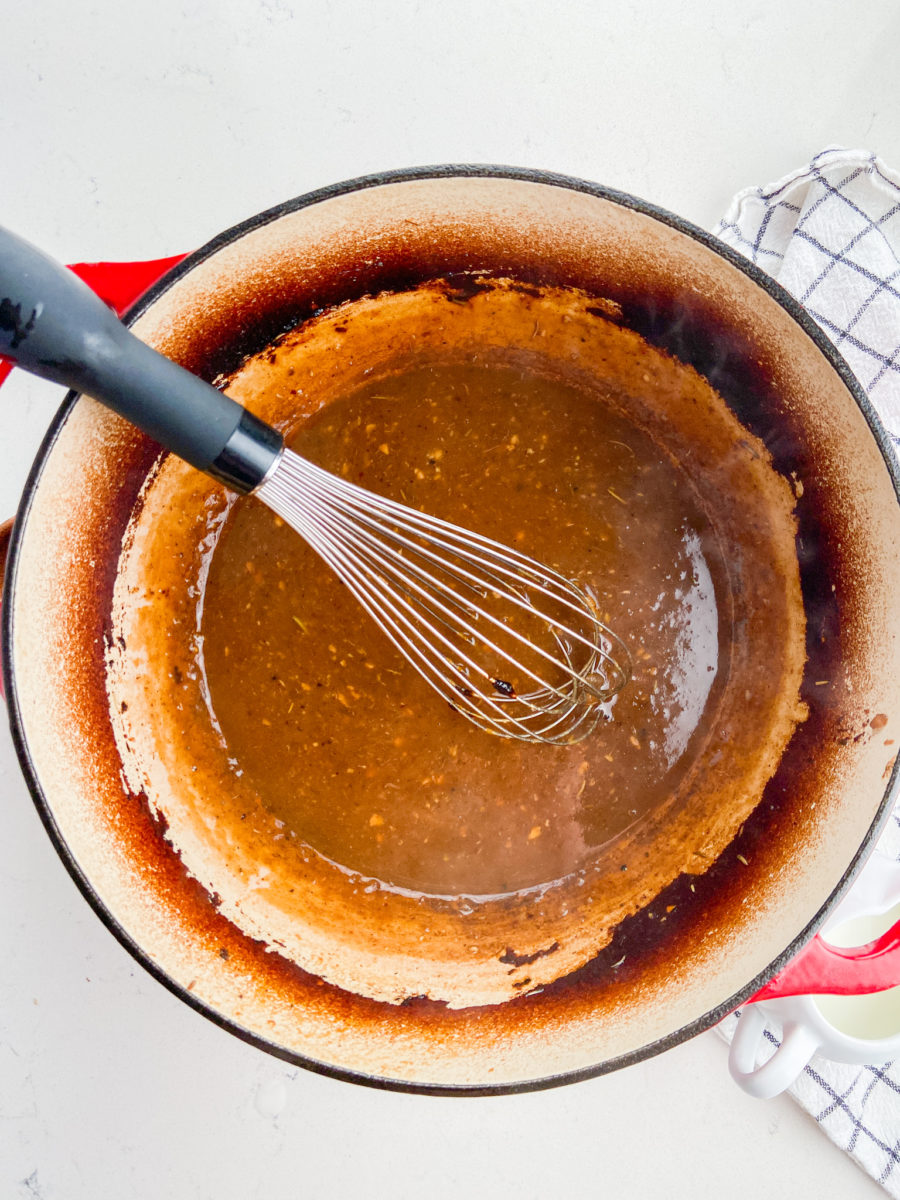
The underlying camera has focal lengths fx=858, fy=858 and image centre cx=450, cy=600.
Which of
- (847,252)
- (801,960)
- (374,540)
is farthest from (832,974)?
(847,252)

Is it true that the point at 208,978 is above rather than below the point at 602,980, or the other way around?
above

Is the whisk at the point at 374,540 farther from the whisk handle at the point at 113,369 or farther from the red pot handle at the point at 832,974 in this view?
the red pot handle at the point at 832,974

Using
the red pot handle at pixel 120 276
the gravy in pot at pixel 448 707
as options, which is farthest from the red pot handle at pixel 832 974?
the red pot handle at pixel 120 276

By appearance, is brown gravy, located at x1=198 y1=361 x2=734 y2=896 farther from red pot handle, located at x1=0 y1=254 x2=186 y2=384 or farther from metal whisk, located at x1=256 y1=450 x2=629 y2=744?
red pot handle, located at x1=0 y1=254 x2=186 y2=384

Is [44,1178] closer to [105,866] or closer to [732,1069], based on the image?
[105,866]

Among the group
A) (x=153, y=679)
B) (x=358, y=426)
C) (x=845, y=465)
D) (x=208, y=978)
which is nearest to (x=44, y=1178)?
(x=208, y=978)

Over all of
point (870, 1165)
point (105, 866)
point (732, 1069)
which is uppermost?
point (105, 866)
